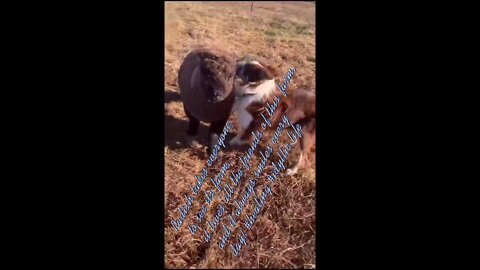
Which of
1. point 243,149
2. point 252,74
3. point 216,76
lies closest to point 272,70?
point 252,74

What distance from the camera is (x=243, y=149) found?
10.8 ft

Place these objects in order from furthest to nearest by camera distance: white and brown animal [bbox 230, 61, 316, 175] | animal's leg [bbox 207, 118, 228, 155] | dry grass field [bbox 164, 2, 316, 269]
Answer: animal's leg [bbox 207, 118, 228, 155] → white and brown animal [bbox 230, 61, 316, 175] → dry grass field [bbox 164, 2, 316, 269]

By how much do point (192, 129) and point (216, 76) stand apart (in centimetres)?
51

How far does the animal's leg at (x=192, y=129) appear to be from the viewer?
347 cm

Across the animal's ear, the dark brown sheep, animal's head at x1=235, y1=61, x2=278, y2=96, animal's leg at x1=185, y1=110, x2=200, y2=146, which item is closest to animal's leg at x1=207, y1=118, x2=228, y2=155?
the dark brown sheep

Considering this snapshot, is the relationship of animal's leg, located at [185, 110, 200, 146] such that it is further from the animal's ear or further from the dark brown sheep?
the animal's ear

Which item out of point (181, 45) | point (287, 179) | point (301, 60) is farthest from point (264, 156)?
point (181, 45)

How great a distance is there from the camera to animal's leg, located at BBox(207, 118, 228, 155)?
3395mm

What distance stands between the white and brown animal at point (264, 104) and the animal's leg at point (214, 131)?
0.54 feet

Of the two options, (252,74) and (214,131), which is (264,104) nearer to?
(252,74)

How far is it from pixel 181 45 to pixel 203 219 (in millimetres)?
1374

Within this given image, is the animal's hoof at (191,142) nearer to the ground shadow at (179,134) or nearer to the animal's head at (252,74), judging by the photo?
the ground shadow at (179,134)

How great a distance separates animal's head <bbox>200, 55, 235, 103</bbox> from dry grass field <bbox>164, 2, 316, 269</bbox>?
123 mm

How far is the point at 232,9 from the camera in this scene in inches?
133
